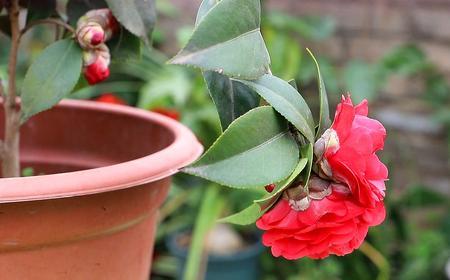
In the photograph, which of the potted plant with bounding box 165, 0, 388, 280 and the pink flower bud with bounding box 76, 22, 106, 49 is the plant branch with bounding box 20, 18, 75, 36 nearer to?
the pink flower bud with bounding box 76, 22, 106, 49

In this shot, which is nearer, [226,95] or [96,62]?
[226,95]

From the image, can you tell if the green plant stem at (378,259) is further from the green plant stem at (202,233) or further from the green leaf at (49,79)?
the green leaf at (49,79)

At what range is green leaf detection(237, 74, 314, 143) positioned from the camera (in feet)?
1.36

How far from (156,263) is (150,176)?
3.94 feet

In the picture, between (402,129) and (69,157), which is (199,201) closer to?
(402,129)

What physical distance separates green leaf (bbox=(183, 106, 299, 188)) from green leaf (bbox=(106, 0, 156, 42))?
0.67 feet

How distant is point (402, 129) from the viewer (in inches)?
69.8

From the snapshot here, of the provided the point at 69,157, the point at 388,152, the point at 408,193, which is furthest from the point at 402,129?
the point at 69,157

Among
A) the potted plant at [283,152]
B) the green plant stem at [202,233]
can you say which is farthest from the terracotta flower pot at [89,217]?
the green plant stem at [202,233]

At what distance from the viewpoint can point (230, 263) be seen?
1530 millimetres

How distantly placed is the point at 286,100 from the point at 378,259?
1.20 metres

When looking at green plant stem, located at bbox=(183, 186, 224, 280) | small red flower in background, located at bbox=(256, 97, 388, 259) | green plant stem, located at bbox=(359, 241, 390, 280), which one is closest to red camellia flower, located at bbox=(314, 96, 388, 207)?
small red flower in background, located at bbox=(256, 97, 388, 259)

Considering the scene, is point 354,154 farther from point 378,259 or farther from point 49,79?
point 378,259

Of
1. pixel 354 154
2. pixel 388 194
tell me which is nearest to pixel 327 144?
pixel 354 154
